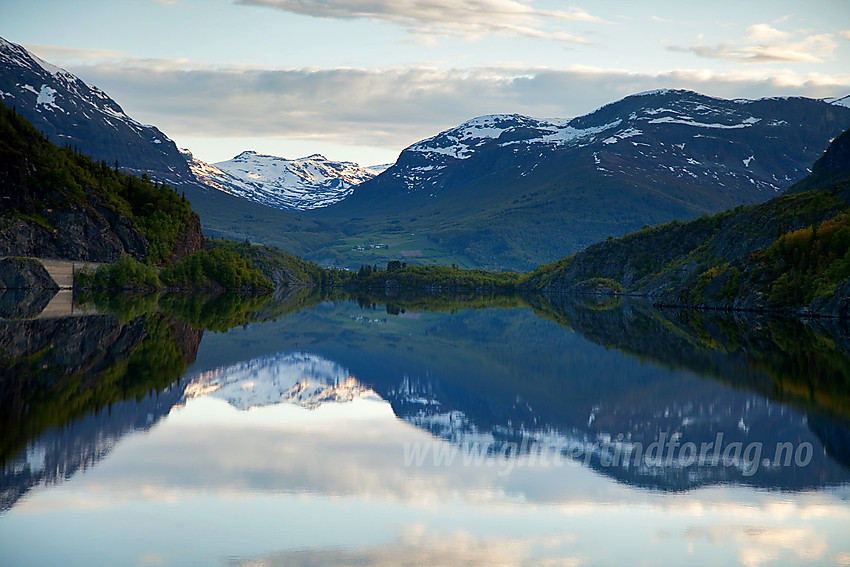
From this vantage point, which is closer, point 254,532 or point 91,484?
point 254,532

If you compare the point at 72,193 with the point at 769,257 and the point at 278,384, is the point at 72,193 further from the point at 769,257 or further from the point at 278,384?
the point at 278,384

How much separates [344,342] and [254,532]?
36.6m

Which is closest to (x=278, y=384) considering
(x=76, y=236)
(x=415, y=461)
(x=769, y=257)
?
(x=415, y=461)

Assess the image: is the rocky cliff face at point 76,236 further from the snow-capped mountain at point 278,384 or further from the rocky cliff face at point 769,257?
the snow-capped mountain at point 278,384

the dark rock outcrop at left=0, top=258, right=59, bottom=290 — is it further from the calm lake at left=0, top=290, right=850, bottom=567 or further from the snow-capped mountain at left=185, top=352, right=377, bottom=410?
the snow-capped mountain at left=185, top=352, right=377, bottom=410

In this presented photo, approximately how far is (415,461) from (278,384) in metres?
12.3

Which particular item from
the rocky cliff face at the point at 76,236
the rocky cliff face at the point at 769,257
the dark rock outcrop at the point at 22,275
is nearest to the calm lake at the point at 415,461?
the rocky cliff face at the point at 769,257

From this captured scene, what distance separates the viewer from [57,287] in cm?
12506

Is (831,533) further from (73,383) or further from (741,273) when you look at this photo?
(741,273)

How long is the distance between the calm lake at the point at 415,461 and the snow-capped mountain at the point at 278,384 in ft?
0.54

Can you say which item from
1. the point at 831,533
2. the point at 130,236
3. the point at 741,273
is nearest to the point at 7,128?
the point at 130,236

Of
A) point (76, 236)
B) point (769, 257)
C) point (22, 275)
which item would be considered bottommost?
point (22, 275)

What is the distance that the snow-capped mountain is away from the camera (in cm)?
2619

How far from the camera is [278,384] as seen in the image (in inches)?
1160
